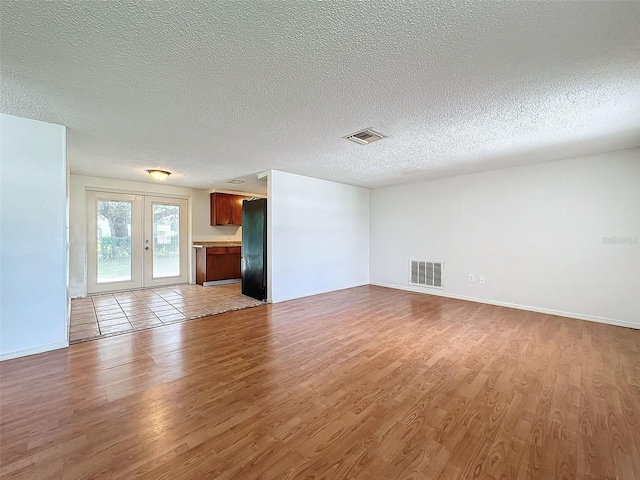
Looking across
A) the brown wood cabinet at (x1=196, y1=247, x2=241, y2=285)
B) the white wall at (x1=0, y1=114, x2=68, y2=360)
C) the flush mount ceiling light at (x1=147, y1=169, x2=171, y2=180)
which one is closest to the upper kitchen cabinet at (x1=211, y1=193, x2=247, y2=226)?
the brown wood cabinet at (x1=196, y1=247, x2=241, y2=285)

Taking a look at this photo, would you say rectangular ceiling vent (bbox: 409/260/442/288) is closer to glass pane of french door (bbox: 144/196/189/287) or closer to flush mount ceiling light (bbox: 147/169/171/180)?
flush mount ceiling light (bbox: 147/169/171/180)

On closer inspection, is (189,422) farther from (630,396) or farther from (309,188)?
(309,188)

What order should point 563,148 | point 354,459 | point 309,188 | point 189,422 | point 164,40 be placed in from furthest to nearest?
point 309,188 < point 563,148 < point 189,422 < point 164,40 < point 354,459

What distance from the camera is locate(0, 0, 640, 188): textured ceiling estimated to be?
1.41m

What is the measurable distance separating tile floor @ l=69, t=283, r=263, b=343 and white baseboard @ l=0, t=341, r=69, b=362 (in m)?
0.19

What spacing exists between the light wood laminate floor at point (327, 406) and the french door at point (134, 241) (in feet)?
10.9

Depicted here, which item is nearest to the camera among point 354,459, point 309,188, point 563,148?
point 354,459

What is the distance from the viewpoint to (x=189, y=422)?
1722 millimetres

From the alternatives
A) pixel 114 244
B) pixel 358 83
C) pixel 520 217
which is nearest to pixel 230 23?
pixel 358 83

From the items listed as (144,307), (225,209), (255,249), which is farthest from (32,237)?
(225,209)

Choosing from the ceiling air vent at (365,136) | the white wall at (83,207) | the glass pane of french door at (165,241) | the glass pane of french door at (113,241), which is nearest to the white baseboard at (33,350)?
the white wall at (83,207)

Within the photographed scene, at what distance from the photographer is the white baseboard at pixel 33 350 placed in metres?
2.60

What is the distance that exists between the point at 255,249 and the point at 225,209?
249 cm

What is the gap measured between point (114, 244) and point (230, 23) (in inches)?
235
